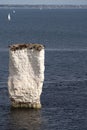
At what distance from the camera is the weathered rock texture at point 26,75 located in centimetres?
7281

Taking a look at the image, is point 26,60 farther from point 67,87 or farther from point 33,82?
point 67,87

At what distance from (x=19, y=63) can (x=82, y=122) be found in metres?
8.95

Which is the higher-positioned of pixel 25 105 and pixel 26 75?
pixel 26 75

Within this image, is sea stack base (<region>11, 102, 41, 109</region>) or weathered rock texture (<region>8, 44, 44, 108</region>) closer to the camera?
weathered rock texture (<region>8, 44, 44, 108</region>)

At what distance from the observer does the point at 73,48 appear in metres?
145

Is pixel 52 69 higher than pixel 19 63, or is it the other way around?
pixel 19 63

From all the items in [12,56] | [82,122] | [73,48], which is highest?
[12,56]

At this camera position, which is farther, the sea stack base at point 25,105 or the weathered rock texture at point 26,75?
the sea stack base at point 25,105

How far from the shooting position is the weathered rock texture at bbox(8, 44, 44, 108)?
72.8m

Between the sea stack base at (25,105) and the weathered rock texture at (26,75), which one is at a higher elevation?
the weathered rock texture at (26,75)

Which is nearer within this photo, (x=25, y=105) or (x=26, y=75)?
(x=26, y=75)

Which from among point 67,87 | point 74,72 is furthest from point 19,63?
point 74,72

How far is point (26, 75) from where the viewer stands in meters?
73.2

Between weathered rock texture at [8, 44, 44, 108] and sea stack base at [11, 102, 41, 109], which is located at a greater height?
weathered rock texture at [8, 44, 44, 108]
